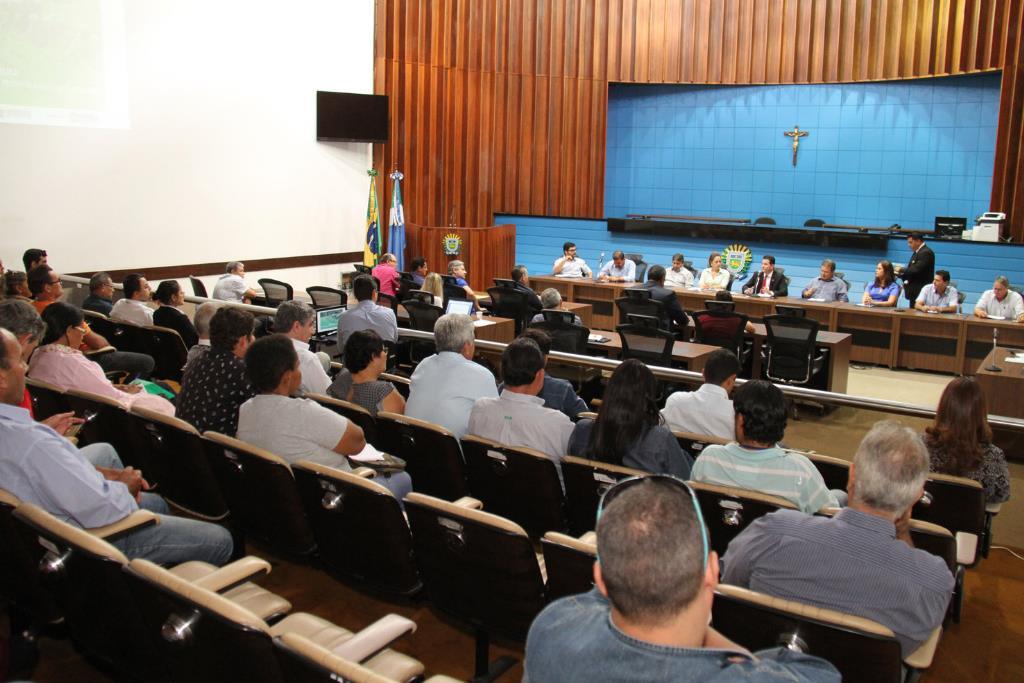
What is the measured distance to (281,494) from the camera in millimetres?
3105

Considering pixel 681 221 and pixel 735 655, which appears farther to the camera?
pixel 681 221

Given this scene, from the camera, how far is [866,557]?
2.25 metres

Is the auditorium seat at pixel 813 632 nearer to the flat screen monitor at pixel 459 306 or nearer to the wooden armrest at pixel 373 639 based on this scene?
the wooden armrest at pixel 373 639

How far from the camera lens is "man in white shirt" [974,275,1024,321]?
911cm

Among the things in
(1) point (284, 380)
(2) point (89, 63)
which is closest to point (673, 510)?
(1) point (284, 380)

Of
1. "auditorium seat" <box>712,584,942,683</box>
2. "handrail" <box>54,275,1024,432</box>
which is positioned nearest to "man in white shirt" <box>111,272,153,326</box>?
"handrail" <box>54,275,1024,432</box>

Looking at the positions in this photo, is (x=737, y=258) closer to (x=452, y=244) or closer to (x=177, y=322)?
(x=452, y=244)

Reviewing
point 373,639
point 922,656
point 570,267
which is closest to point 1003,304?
point 570,267

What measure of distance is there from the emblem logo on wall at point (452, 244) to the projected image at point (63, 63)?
514cm

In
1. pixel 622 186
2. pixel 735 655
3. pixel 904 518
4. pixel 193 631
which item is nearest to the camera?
pixel 735 655

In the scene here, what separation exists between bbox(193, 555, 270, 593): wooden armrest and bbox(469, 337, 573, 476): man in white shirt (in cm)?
142

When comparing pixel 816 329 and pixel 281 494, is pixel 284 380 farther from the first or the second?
pixel 816 329

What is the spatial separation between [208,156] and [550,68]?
6.00 metres

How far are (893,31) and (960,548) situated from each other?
38.7 feet
